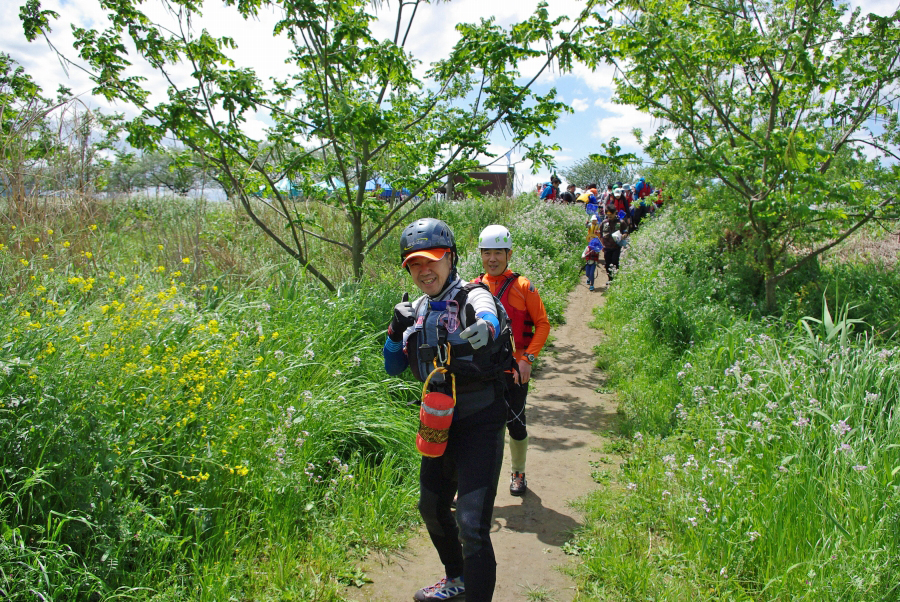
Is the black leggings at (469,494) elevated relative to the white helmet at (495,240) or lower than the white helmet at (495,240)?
lower

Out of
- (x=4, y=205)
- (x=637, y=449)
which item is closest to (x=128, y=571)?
(x=637, y=449)

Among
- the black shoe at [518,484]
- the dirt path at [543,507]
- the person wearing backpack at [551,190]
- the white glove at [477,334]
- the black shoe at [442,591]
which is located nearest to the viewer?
the white glove at [477,334]

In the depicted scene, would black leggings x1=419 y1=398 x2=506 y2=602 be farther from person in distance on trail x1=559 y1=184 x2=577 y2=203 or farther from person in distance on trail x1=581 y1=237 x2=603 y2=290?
person in distance on trail x1=559 y1=184 x2=577 y2=203

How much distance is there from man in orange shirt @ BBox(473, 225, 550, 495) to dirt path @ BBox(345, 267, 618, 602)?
11.7 inches

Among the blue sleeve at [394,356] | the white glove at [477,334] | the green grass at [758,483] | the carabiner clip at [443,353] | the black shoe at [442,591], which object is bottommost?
the black shoe at [442,591]

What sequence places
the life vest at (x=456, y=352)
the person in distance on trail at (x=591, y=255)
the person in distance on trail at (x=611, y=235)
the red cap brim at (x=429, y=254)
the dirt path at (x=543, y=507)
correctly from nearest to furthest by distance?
the life vest at (x=456, y=352)
the red cap brim at (x=429, y=254)
the dirt path at (x=543, y=507)
the person in distance on trail at (x=611, y=235)
the person in distance on trail at (x=591, y=255)

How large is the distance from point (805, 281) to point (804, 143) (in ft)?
9.76

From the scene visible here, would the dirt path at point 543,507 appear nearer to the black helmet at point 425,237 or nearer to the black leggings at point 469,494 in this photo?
the black leggings at point 469,494

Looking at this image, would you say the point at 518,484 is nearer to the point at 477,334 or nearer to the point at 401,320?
the point at 401,320

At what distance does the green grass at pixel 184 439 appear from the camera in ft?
8.61

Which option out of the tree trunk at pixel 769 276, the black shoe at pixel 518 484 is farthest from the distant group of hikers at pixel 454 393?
the tree trunk at pixel 769 276

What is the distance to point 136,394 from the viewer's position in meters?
3.20

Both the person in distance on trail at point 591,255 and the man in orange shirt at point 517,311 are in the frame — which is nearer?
the man in orange shirt at point 517,311

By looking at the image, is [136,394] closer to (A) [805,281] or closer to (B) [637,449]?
(B) [637,449]
